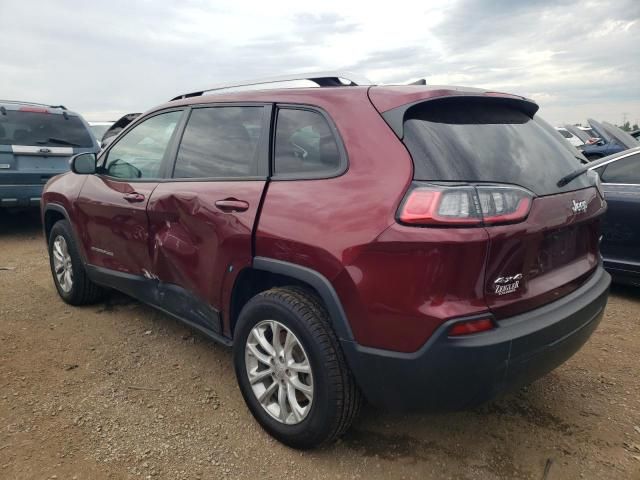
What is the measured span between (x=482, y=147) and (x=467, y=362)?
895 mm

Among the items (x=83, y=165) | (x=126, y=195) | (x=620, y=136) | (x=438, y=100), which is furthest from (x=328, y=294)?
(x=620, y=136)

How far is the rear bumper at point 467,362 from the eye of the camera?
191 cm

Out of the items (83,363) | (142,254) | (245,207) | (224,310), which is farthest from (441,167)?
(83,363)

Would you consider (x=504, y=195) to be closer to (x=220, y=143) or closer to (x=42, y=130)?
(x=220, y=143)

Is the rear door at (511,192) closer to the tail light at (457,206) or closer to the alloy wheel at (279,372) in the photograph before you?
the tail light at (457,206)

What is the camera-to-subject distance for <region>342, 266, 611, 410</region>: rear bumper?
1.91m

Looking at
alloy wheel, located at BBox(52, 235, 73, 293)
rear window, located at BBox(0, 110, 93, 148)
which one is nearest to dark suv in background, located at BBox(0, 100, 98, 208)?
rear window, located at BBox(0, 110, 93, 148)

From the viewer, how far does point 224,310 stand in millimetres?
2746

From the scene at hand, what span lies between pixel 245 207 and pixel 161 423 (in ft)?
3.98

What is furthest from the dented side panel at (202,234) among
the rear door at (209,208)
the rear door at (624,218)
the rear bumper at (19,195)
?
the rear bumper at (19,195)

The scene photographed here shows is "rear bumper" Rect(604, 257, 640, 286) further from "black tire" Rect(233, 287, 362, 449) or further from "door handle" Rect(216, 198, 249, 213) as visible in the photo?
"door handle" Rect(216, 198, 249, 213)

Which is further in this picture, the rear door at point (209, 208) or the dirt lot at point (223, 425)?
the rear door at point (209, 208)

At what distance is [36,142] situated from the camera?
22.3ft

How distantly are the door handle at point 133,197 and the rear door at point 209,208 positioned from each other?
0.50 feet
